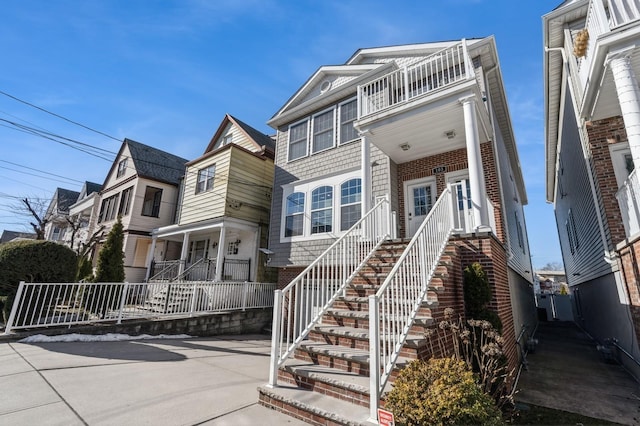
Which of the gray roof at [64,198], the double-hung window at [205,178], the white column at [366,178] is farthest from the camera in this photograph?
the gray roof at [64,198]

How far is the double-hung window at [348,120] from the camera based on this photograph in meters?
9.67

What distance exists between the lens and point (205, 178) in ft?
42.7

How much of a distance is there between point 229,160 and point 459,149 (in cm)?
880

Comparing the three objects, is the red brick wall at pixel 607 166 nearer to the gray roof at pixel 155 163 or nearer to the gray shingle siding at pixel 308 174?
the gray shingle siding at pixel 308 174

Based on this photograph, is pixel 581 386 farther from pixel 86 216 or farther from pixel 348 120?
pixel 86 216

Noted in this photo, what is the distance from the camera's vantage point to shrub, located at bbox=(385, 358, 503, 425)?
229 centimetres

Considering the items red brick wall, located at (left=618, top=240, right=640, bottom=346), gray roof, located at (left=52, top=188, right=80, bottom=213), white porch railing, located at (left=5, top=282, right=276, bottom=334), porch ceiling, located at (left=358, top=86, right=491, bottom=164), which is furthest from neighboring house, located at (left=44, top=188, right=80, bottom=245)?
red brick wall, located at (left=618, top=240, right=640, bottom=346)

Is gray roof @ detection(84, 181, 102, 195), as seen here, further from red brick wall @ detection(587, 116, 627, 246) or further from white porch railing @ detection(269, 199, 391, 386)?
red brick wall @ detection(587, 116, 627, 246)

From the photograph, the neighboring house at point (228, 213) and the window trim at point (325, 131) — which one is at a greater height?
the window trim at point (325, 131)

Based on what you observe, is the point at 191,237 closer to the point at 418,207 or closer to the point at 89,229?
the point at 89,229

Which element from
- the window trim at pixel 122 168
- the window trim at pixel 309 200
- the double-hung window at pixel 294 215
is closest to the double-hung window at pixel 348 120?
the window trim at pixel 309 200

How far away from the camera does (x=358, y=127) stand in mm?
7418

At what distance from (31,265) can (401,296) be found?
28.1 ft

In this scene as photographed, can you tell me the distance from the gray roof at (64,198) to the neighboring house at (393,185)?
25.2m
